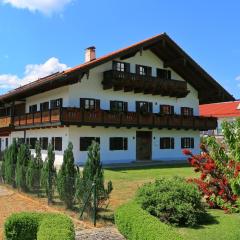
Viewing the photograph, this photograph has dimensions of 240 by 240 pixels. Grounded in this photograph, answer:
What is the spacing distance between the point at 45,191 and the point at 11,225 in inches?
246

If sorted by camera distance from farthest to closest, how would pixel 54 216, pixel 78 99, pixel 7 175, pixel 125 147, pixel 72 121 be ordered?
pixel 125 147 < pixel 78 99 < pixel 72 121 < pixel 7 175 < pixel 54 216

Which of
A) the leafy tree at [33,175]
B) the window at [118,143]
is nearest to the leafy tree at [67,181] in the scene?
the leafy tree at [33,175]

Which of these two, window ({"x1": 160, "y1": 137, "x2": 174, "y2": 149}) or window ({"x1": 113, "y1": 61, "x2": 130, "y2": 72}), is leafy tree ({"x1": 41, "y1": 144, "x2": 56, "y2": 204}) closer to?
window ({"x1": 113, "y1": 61, "x2": 130, "y2": 72})

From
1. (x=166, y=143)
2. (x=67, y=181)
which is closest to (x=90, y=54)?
(x=166, y=143)

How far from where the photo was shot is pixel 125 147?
106 ft

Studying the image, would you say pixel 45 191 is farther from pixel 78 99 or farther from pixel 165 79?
pixel 165 79

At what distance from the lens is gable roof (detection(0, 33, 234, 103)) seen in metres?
28.3

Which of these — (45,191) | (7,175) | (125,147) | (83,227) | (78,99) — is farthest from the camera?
(125,147)

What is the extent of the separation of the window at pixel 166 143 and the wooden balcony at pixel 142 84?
3967mm

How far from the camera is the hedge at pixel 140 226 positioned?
23.3 feet

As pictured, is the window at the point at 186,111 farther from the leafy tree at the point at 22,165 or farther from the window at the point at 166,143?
the leafy tree at the point at 22,165

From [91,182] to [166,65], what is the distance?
25.6 m

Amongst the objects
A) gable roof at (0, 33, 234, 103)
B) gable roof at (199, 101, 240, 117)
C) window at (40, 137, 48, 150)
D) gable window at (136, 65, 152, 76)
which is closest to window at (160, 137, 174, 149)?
gable window at (136, 65, 152, 76)

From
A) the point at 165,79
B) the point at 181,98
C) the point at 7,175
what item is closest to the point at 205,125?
the point at 181,98
